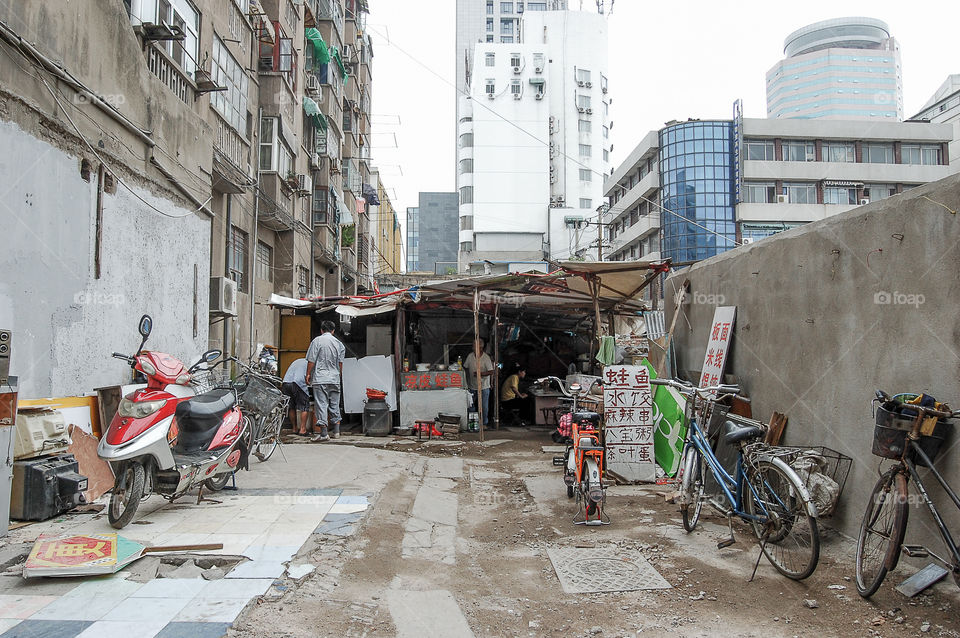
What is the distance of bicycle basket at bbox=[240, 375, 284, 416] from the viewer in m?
7.94

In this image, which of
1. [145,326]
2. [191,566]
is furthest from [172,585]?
[145,326]

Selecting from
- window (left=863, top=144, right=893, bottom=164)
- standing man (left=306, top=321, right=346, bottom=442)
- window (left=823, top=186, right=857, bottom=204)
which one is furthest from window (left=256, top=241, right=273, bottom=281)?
window (left=863, top=144, right=893, bottom=164)

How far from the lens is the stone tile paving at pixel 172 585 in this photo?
3.17m

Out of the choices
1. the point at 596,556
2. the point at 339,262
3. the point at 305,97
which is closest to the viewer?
the point at 596,556

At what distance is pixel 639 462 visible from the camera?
723cm

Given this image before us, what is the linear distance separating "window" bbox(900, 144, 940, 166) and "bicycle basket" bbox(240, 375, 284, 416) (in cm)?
4799

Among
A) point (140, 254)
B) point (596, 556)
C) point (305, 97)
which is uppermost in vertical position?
point (305, 97)

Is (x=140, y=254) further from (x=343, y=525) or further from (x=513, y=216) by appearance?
(x=513, y=216)

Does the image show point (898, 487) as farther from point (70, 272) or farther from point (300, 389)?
point (300, 389)

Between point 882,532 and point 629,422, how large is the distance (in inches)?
135

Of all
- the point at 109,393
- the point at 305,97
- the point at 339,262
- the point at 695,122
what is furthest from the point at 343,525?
the point at 695,122

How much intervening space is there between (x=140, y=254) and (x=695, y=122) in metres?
40.7

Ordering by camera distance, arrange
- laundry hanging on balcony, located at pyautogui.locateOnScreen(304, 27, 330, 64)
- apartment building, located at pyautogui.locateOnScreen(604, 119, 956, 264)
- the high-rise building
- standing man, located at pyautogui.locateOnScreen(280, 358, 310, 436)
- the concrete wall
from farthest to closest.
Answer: the high-rise building → apartment building, located at pyautogui.locateOnScreen(604, 119, 956, 264) → laundry hanging on balcony, located at pyautogui.locateOnScreen(304, 27, 330, 64) → standing man, located at pyautogui.locateOnScreen(280, 358, 310, 436) → the concrete wall

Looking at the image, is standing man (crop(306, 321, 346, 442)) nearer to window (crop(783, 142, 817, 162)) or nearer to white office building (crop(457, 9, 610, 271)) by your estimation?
window (crop(783, 142, 817, 162))
